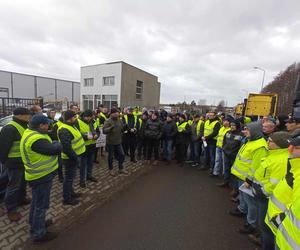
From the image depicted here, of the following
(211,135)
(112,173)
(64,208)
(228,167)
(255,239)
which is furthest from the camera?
(211,135)

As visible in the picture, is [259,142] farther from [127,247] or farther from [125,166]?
[125,166]

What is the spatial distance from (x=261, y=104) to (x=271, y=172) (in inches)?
479

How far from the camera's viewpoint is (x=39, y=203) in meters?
2.39

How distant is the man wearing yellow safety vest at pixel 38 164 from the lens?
2275 mm

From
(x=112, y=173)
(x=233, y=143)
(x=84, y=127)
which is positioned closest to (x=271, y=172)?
(x=233, y=143)

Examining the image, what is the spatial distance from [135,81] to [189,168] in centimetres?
2335

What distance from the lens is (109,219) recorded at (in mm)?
3080

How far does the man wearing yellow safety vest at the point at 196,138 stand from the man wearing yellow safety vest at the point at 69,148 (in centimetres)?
384

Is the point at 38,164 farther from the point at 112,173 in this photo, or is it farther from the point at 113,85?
the point at 113,85

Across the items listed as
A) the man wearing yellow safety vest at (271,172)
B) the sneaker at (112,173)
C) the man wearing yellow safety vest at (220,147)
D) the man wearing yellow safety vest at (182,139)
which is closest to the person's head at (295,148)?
the man wearing yellow safety vest at (271,172)

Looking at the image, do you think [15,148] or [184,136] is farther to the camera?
[184,136]

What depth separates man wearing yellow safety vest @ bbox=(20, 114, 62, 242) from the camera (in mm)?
2275

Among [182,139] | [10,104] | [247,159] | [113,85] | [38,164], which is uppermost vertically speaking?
[113,85]

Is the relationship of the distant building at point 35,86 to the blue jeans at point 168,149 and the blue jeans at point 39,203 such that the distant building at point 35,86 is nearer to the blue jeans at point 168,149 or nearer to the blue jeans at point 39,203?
the blue jeans at point 168,149
